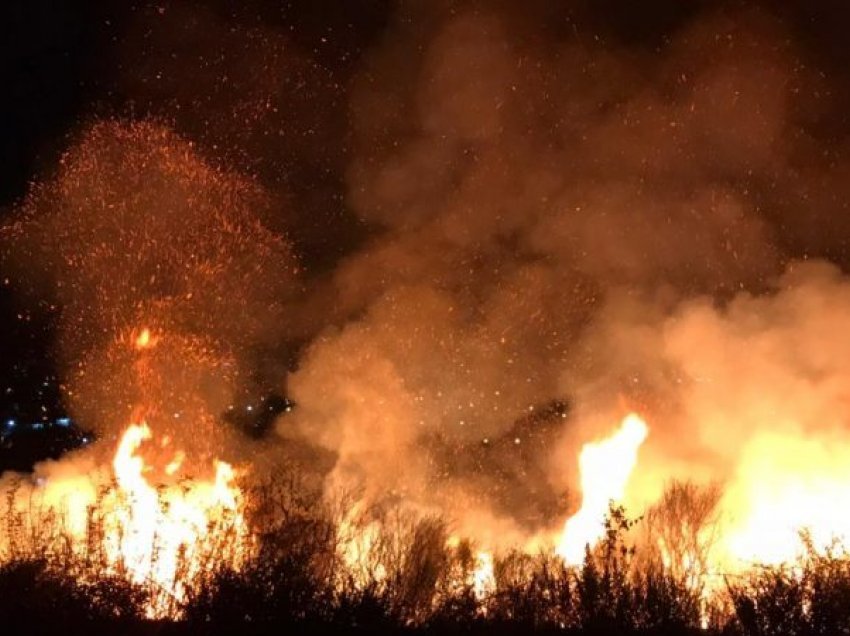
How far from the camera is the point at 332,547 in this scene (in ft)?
19.2

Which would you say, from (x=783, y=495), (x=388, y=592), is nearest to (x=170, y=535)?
(x=388, y=592)

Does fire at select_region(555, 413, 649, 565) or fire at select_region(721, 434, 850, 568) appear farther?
fire at select_region(555, 413, 649, 565)

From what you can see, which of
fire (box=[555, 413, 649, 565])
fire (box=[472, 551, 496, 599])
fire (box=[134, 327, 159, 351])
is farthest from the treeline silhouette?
fire (box=[134, 327, 159, 351])

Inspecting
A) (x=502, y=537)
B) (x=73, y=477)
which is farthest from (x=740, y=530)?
(x=73, y=477)

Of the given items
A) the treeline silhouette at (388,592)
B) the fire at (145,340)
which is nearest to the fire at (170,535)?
the treeline silhouette at (388,592)

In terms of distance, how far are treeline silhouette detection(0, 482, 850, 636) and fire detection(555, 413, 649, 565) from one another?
326 centimetres

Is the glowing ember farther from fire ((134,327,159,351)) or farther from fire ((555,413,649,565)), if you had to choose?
fire ((555,413,649,565))

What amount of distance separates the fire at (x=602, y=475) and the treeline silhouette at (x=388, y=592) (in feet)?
10.7

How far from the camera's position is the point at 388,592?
562 cm

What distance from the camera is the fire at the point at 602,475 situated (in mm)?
9719

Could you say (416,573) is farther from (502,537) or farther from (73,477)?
(73,477)

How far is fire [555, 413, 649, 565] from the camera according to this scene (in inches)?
383

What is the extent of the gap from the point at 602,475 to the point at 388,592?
552 cm

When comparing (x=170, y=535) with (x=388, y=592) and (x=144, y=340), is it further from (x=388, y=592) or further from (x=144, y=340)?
(x=144, y=340)
